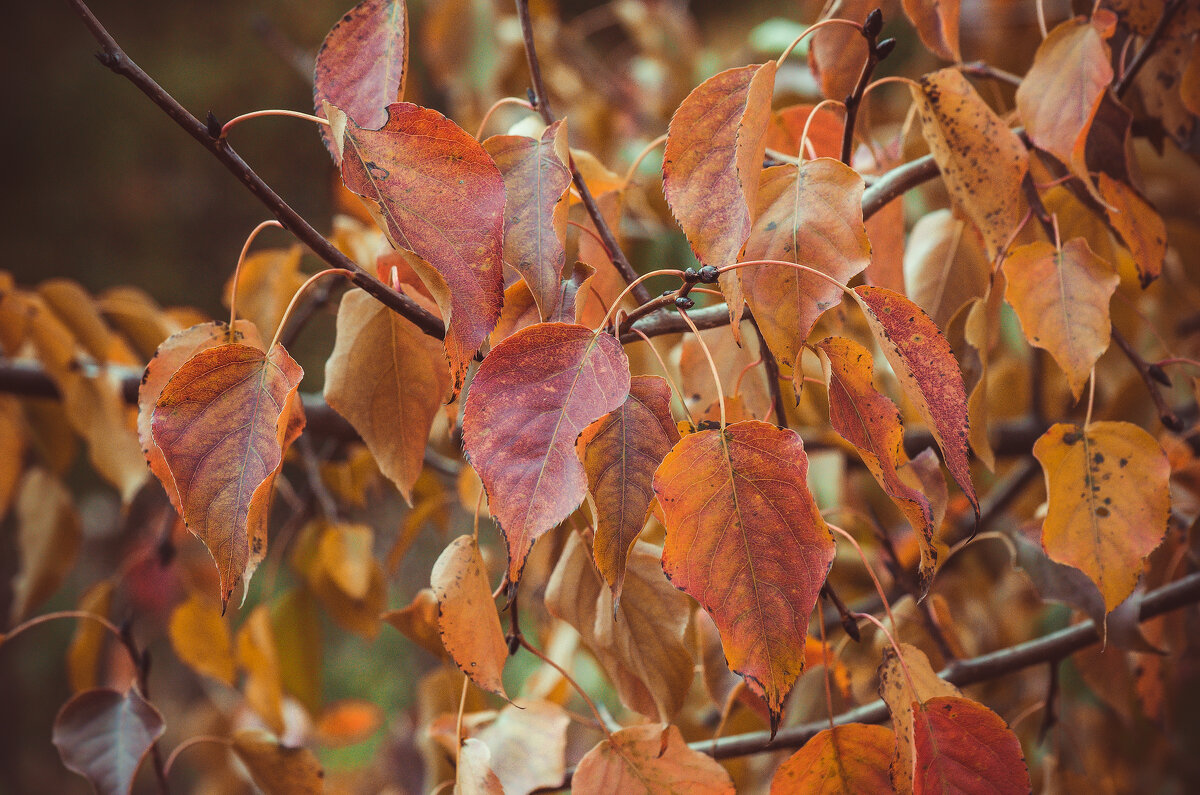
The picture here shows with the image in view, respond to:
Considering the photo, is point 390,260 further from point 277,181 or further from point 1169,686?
point 277,181

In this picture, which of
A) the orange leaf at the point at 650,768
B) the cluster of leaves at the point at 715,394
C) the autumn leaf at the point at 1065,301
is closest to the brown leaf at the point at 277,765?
the cluster of leaves at the point at 715,394

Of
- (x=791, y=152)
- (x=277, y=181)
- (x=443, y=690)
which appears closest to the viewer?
(x=791, y=152)

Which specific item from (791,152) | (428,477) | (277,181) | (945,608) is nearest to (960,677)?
(945,608)

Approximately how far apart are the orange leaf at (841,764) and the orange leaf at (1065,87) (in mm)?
239

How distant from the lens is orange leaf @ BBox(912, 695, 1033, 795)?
29 cm

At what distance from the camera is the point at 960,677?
44 cm

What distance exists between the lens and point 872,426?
0.27 metres

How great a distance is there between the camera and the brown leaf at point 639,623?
0.34 metres

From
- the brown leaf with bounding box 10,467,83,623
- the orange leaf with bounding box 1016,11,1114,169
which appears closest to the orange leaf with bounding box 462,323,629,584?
the orange leaf with bounding box 1016,11,1114,169

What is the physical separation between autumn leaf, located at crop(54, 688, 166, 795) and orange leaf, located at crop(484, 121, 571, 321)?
1.04 ft

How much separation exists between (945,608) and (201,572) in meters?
1.76

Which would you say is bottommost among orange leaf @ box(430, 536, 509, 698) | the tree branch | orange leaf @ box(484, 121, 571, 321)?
orange leaf @ box(430, 536, 509, 698)

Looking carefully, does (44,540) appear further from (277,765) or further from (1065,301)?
(1065,301)

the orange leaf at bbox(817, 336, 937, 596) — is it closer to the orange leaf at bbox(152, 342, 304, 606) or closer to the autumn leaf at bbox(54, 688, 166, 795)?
the orange leaf at bbox(152, 342, 304, 606)
